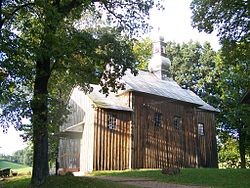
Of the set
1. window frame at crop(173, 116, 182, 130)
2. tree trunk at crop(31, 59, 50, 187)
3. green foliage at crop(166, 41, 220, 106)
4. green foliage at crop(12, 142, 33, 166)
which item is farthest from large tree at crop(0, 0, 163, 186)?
green foliage at crop(166, 41, 220, 106)

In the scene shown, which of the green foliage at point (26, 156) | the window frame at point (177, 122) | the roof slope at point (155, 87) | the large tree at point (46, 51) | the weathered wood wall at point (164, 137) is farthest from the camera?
the green foliage at point (26, 156)

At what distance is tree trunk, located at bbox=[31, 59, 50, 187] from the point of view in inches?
480

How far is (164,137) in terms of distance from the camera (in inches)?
923

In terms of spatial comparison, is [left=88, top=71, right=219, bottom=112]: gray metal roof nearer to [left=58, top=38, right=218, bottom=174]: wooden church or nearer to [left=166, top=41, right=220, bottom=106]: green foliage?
[left=58, top=38, right=218, bottom=174]: wooden church

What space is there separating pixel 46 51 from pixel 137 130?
39.9 ft

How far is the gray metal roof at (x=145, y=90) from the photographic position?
2179 cm

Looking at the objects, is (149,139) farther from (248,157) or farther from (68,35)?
(248,157)

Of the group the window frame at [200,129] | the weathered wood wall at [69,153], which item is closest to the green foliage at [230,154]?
the window frame at [200,129]

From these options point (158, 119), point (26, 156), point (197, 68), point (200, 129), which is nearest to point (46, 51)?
point (158, 119)

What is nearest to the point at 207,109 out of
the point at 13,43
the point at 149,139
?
the point at 149,139

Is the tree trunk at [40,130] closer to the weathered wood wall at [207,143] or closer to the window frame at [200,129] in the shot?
the weathered wood wall at [207,143]

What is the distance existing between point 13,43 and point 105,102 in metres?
11.9

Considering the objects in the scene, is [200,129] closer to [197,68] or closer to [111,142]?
[111,142]

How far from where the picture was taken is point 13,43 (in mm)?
10195
